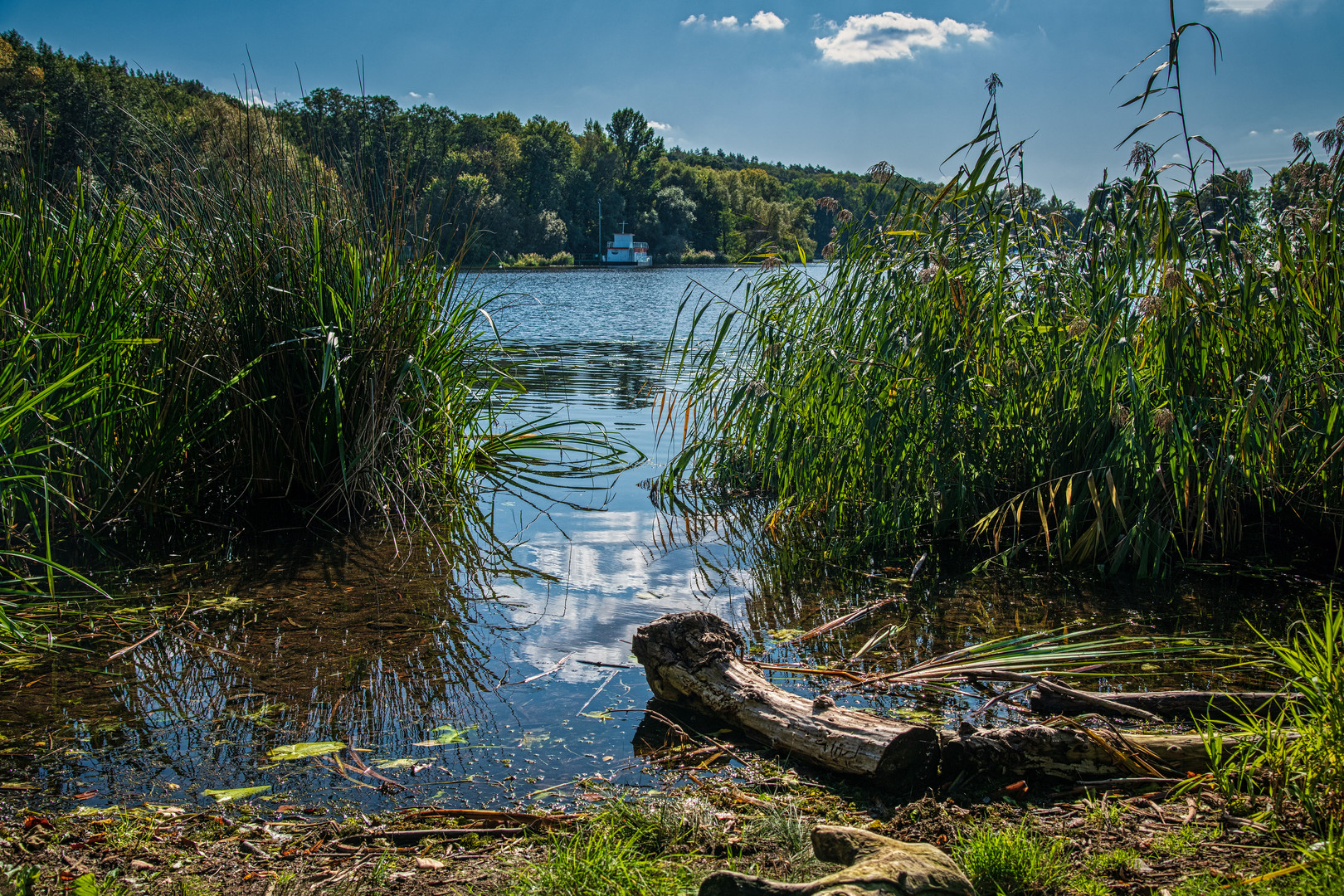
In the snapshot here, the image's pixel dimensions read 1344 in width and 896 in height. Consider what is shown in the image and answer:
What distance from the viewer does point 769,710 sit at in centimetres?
271

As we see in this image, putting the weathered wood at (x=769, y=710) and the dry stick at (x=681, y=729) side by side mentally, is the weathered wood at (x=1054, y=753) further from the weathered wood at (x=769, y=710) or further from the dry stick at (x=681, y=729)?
the dry stick at (x=681, y=729)

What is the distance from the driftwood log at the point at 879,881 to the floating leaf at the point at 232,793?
4.83 ft

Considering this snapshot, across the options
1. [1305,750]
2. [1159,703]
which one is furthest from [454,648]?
[1305,750]

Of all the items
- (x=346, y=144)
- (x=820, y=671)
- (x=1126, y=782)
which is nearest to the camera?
(x=1126, y=782)

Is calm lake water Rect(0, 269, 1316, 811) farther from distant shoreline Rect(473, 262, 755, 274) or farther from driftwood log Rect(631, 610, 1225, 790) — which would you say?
distant shoreline Rect(473, 262, 755, 274)

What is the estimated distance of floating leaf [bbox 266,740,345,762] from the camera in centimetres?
258

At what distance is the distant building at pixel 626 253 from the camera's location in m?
79.4

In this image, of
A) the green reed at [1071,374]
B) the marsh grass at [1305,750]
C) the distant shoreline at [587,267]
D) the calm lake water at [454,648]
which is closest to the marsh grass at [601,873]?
the calm lake water at [454,648]

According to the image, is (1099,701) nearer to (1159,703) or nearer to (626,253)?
(1159,703)

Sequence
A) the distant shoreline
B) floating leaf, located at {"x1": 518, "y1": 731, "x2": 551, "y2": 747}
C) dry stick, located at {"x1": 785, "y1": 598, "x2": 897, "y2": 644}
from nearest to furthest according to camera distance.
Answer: floating leaf, located at {"x1": 518, "y1": 731, "x2": 551, "y2": 747}, dry stick, located at {"x1": 785, "y1": 598, "x2": 897, "y2": 644}, the distant shoreline

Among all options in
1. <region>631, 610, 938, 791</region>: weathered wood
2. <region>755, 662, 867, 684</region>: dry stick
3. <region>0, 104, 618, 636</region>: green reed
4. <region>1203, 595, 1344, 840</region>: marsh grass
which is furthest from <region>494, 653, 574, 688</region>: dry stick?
<region>1203, 595, 1344, 840</region>: marsh grass

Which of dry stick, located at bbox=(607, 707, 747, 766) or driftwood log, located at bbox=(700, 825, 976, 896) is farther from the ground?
driftwood log, located at bbox=(700, 825, 976, 896)

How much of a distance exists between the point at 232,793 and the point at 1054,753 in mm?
2376

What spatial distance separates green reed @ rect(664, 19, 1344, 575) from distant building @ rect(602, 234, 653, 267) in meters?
75.2
